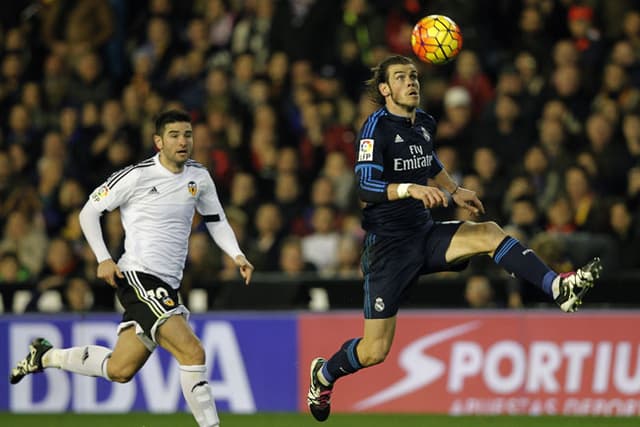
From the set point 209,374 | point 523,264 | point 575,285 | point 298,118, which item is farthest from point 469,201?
point 298,118

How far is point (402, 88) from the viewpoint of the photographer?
9.45 meters

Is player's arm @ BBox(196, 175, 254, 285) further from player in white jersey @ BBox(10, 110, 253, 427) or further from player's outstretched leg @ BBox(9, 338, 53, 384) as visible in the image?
player's outstretched leg @ BBox(9, 338, 53, 384)

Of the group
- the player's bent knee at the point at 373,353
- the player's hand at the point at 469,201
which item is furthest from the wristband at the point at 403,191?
the player's bent knee at the point at 373,353

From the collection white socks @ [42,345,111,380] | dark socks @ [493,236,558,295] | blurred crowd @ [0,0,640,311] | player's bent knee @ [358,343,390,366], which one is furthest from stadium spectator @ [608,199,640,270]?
white socks @ [42,345,111,380]

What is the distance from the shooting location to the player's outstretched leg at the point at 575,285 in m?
8.59

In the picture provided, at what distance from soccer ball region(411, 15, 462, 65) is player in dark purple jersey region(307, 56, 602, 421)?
57 centimetres

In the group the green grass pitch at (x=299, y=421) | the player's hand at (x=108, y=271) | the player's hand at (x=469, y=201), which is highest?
the player's hand at (x=469, y=201)

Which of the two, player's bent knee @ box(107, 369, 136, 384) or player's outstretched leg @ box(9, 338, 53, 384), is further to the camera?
player's outstretched leg @ box(9, 338, 53, 384)

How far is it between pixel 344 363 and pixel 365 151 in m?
1.58

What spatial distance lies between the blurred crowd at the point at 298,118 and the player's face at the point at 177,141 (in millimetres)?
3702

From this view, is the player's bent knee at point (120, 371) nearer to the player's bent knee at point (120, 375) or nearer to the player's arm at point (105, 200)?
the player's bent knee at point (120, 375)

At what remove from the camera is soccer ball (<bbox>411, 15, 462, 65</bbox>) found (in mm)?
10172

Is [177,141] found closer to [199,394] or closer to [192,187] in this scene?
[192,187]

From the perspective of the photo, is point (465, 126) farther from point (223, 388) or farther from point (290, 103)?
point (223, 388)
